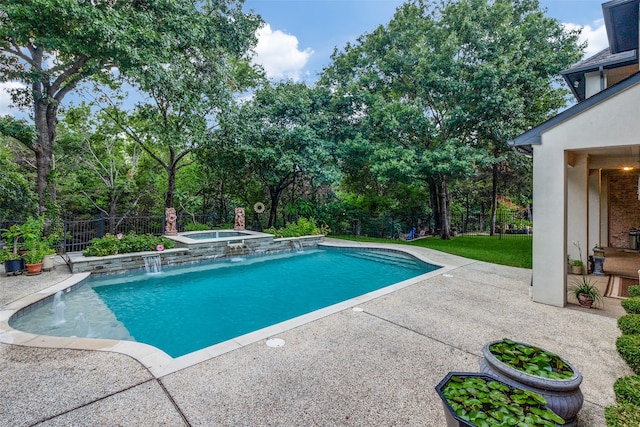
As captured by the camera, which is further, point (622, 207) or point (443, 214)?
point (443, 214)

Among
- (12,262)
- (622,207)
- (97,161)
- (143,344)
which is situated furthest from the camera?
(97,161)

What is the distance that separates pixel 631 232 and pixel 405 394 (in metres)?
12.3

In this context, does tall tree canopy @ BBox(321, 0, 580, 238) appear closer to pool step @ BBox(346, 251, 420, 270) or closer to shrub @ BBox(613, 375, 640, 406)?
pool step @ BBox(346, 251, 420, 270)

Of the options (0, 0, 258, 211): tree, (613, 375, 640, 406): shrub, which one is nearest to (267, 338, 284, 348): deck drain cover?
(613, 375, 640, 406): shrub

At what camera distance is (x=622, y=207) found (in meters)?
10.6

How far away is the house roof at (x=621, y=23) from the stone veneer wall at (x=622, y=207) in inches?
211

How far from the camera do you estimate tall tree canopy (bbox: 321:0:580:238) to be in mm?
12086

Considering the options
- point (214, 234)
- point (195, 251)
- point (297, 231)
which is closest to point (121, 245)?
point (195, 251)

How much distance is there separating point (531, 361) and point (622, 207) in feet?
40.0

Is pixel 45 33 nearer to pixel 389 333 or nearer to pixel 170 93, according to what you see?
pixel 170 93

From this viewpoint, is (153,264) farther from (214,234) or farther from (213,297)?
(214,234)

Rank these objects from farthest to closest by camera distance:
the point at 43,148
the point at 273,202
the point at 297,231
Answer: the point at 273,202
the point at 297,231
the point at 43,148

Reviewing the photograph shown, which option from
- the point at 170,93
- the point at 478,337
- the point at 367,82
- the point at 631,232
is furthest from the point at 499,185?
the point at 170,93

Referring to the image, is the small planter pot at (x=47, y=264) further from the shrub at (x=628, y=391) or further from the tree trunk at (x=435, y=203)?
the tree trunk at (x=435, y=203)
